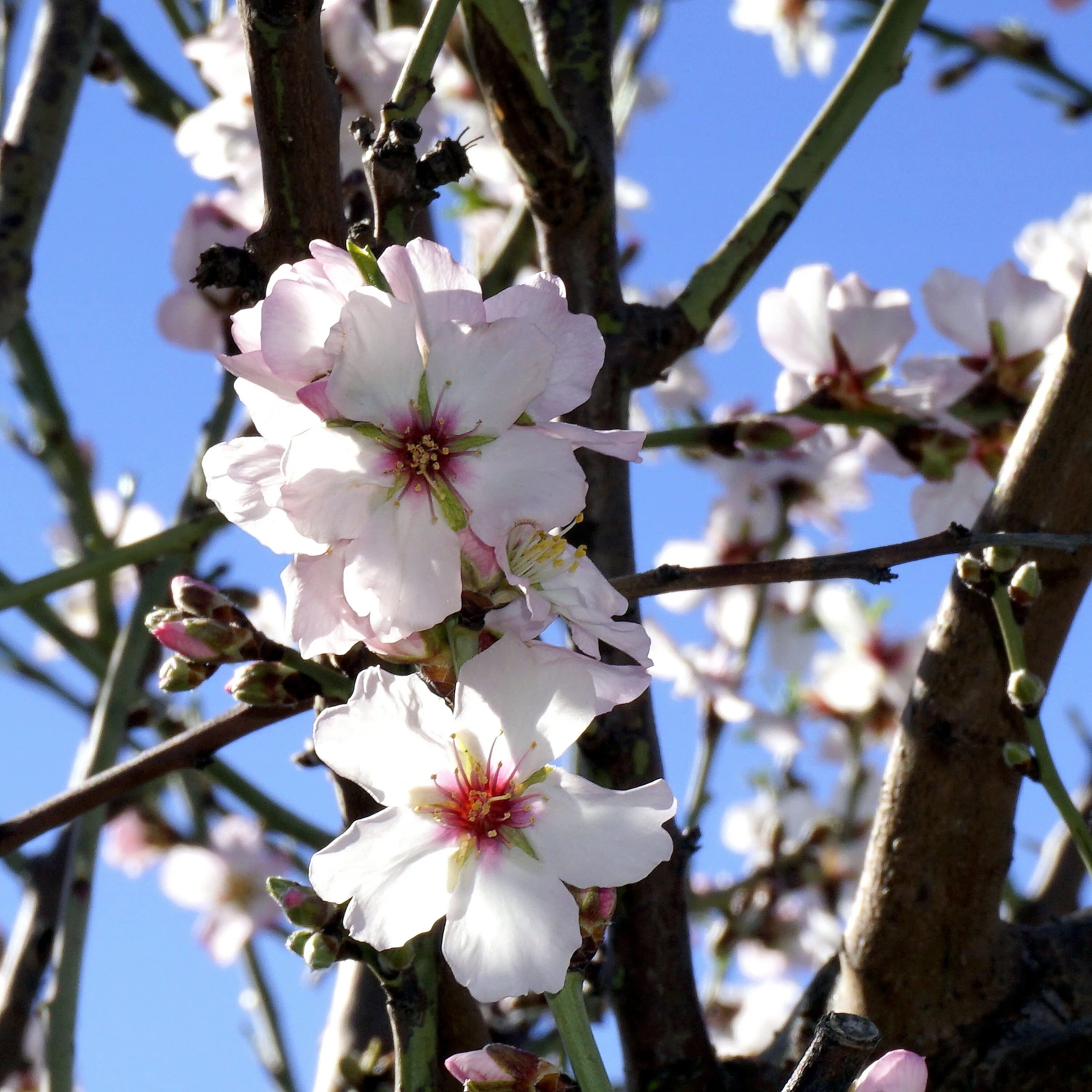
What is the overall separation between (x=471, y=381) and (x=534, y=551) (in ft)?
0.41

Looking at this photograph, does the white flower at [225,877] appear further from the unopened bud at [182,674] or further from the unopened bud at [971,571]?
the unopened bud at [971,571]

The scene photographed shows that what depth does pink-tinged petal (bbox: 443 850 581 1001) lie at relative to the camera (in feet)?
2.11

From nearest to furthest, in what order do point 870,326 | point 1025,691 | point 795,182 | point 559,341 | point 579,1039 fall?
point 579,1039
point 559,341
point 1025,691
point 795,182
point 870,326

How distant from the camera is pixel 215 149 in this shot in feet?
5.14

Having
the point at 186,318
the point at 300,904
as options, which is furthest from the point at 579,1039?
the point at 186,318

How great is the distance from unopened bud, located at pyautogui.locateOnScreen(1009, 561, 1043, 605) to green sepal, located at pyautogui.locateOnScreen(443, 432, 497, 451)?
1.64 ft

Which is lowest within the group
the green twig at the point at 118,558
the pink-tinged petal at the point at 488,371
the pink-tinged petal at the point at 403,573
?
the pink-tinged petal at the point at 403,573

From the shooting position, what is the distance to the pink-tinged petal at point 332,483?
66cm

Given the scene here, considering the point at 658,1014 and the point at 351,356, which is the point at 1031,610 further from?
the point at 351,356

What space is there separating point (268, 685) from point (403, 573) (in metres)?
0.23

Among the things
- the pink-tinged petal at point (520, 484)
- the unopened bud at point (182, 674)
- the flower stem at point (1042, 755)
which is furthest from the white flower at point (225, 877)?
the pink-tinged petal at point (520, 484)

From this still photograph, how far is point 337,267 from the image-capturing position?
2.31 ft

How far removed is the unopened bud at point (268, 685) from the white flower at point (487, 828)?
16 centimetres

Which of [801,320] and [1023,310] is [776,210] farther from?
[1023,310]
